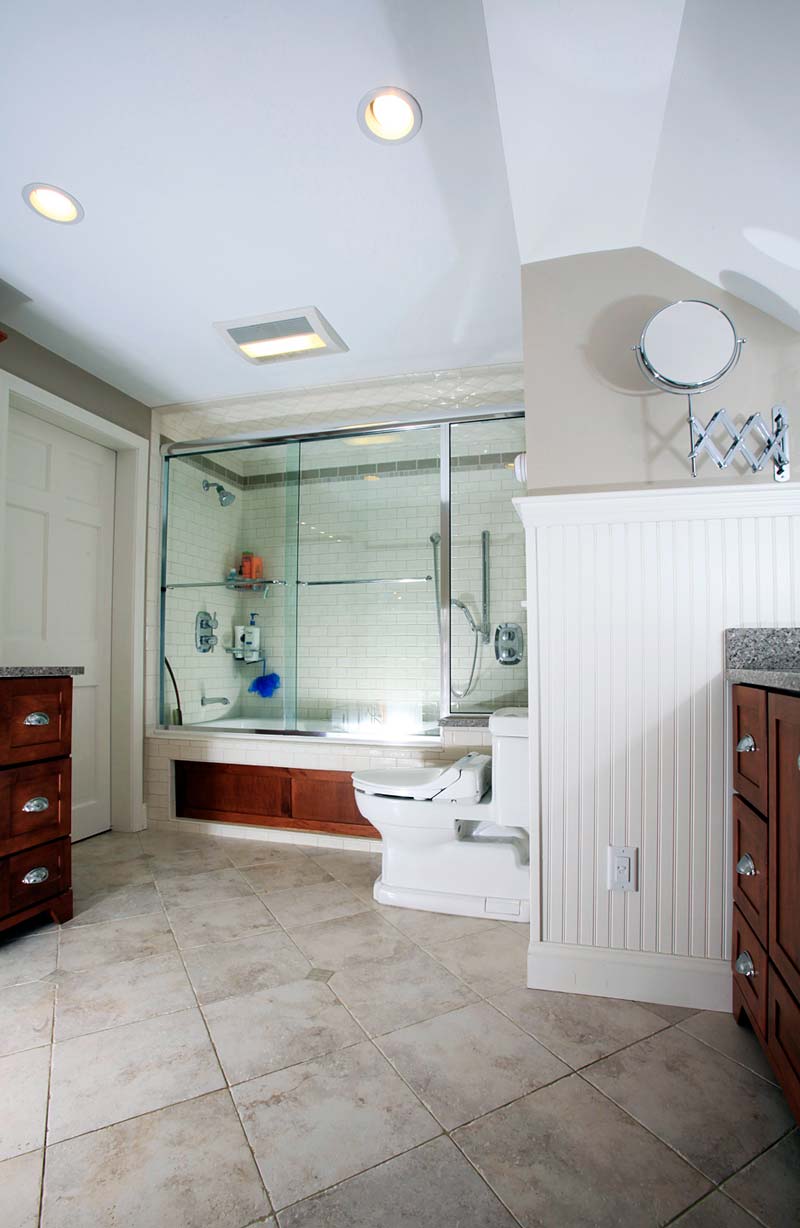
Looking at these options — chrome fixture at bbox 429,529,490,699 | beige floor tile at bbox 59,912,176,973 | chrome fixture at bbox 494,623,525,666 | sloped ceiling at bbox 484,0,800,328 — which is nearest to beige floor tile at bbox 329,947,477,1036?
beige floor tile at bbox 59,912,176,973

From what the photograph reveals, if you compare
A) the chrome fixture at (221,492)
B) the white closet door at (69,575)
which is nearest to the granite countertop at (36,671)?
the white closet door at (69,575)

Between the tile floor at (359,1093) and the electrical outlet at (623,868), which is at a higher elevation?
the electrical outlet at (623,868)

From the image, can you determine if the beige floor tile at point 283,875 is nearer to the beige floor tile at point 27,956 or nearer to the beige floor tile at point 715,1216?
the beige floor tile at point 27,956

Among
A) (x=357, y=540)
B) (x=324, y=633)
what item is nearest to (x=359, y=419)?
(x=357, y=540)

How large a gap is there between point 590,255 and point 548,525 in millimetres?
810

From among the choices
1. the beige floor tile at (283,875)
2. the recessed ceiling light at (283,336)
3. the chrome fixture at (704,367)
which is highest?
the recessed ceiling light at (283,336)

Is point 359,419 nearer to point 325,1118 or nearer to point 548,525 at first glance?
point 548,525

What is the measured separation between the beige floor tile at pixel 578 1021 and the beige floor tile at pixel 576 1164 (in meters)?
0.17

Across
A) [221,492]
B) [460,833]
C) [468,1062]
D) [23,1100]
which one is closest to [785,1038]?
[468,1062]

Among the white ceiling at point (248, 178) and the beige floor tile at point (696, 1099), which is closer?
the beige floor tile at point (696, 1099)

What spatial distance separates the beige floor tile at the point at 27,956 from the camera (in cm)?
174

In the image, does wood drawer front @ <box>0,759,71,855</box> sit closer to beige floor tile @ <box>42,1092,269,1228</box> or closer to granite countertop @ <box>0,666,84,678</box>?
granite countertop @ <box>0,666,84,678</box>

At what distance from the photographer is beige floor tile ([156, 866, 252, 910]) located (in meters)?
2.31

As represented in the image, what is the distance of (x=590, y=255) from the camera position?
176 centimetres
